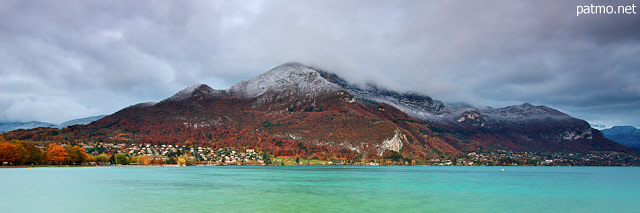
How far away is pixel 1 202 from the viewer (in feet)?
109

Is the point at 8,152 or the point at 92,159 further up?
the point at 8,152

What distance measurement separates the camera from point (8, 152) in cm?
8962

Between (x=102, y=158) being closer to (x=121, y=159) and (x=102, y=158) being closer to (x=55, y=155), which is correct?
(x=121, y=159)

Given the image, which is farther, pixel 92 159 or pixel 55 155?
pixel 92 159

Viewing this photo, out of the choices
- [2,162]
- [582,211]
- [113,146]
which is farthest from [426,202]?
[113,146]

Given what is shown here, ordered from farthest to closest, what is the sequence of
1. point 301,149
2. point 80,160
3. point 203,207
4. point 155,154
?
point 301,149, point 155,154, point 80,160, point 203,207

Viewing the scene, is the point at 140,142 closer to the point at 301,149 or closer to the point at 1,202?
the point at 301,149

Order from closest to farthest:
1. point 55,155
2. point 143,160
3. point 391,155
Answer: point 55,155 → point 143,160 → point 391,155

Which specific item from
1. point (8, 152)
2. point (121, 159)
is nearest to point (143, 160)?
point (121, 159)

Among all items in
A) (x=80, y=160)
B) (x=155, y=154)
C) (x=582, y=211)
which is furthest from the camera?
(x=155, y=154)

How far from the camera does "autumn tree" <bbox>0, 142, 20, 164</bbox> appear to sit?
88.9 meters

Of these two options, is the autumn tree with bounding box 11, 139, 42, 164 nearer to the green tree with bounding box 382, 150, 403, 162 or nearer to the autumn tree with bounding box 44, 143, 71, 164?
the autumn tree with bounding box 44, 143, 71, 164

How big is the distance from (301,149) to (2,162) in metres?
125

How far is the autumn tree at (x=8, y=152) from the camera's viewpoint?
88.9 metres
